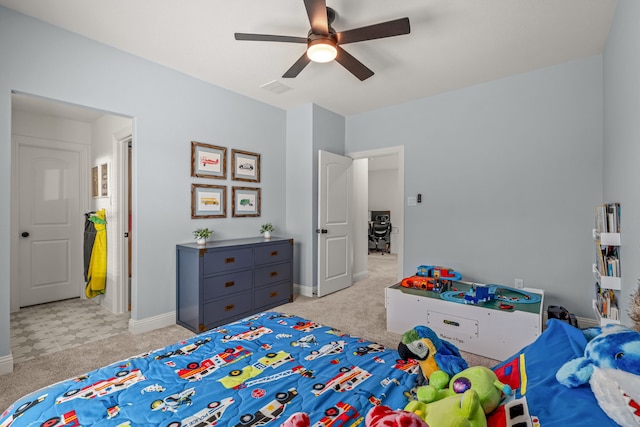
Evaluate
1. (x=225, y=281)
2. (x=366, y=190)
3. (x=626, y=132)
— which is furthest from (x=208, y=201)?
(x=626, y=132)

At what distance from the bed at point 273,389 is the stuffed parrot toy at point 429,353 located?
0.07m

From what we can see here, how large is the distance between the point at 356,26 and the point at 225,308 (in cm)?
293

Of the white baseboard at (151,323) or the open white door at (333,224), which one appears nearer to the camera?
the white baseboard at (151,323)

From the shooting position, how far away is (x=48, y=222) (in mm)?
4020

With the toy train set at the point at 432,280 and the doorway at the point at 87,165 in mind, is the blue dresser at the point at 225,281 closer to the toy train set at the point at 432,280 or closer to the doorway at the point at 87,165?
the doorway at the point at 87,165

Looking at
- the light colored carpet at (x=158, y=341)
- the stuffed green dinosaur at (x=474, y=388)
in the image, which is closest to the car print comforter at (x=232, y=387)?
the stuffed green dinosaur at (x=474, y=388)

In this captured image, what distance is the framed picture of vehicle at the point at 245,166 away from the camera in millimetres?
3889

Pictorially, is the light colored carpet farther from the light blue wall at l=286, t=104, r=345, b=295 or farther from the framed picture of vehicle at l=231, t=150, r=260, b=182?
the framed picture of vehicle at l=231, t=150, r=260, b=182

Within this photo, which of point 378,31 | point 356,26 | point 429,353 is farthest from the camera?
point 356,26

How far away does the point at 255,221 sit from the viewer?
419cm

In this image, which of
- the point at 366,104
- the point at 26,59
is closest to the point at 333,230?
the point at 366,104

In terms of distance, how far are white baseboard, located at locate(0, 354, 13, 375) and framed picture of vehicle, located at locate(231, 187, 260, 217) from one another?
7.45 ft

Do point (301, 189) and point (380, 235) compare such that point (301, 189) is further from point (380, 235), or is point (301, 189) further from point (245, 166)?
point (380, 235)

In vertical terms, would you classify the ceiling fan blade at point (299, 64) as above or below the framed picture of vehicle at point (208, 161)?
above
